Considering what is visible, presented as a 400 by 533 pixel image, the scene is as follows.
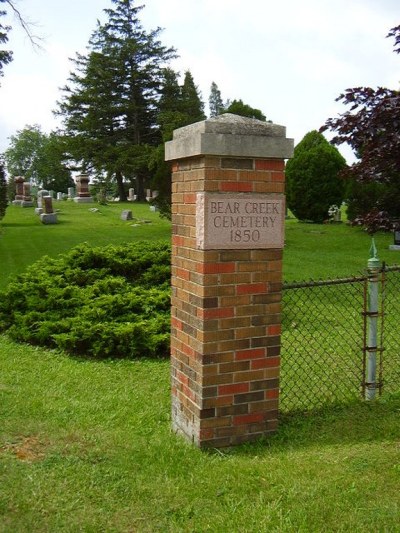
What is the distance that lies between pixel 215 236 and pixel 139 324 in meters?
2.67

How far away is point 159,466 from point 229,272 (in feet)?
3.90

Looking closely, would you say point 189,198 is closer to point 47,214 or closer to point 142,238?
point 142,238

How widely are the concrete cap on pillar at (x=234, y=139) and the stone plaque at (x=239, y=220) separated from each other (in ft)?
0.83

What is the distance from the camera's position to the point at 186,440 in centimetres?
353

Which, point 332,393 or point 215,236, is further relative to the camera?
point 332,393

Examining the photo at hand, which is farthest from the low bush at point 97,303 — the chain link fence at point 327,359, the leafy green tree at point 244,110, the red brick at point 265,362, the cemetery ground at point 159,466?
the leafy green tree at point 244,110

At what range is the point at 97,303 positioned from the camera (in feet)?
20.4

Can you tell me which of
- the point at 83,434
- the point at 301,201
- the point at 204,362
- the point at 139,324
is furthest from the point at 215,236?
the point at 301,201

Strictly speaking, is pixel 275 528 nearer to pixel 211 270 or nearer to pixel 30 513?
pixel 30 513

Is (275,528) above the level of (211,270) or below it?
below

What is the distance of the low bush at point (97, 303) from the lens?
Result: 222 inches

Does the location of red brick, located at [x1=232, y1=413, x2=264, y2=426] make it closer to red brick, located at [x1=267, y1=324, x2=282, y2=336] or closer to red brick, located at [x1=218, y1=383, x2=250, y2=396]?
red brick, located at [x1=218, y1=383, x2=250, y2=396]

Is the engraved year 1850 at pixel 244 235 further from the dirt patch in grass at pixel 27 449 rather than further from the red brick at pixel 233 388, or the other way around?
the dirt patch in grass at pixel 27 449

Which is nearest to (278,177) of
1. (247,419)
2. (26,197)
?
(247,419)
